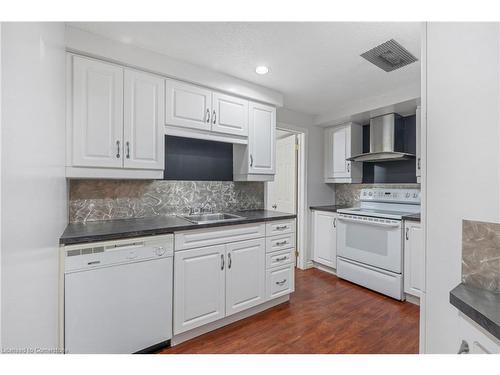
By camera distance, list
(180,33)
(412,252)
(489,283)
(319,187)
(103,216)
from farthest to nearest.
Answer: (319,187), (412,252), (103,216), (180,33), (489,283)

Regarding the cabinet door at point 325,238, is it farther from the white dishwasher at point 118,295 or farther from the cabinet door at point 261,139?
the white dishwasher at point 118,295

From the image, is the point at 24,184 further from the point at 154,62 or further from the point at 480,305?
the point at 154,62

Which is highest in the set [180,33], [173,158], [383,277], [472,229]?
[180,33]

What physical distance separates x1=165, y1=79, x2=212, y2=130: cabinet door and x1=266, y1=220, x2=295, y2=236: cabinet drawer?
1144 mm

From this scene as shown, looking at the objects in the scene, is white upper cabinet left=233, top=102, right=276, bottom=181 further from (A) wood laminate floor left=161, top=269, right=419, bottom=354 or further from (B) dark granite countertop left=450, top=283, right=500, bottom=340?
(B) dark granite countertop left=450, top=283, right=500, bottom=340

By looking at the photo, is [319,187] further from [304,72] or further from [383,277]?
[304,72]

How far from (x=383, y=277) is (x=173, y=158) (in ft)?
8.78

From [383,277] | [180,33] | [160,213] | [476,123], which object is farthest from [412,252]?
[180,33]

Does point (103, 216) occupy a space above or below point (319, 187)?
below

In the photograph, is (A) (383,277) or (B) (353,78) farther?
(A) (383,277)

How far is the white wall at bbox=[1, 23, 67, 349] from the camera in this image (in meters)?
0.54

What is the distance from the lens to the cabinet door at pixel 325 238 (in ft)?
11.2

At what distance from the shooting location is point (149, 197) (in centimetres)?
229

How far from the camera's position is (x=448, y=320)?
985mm
